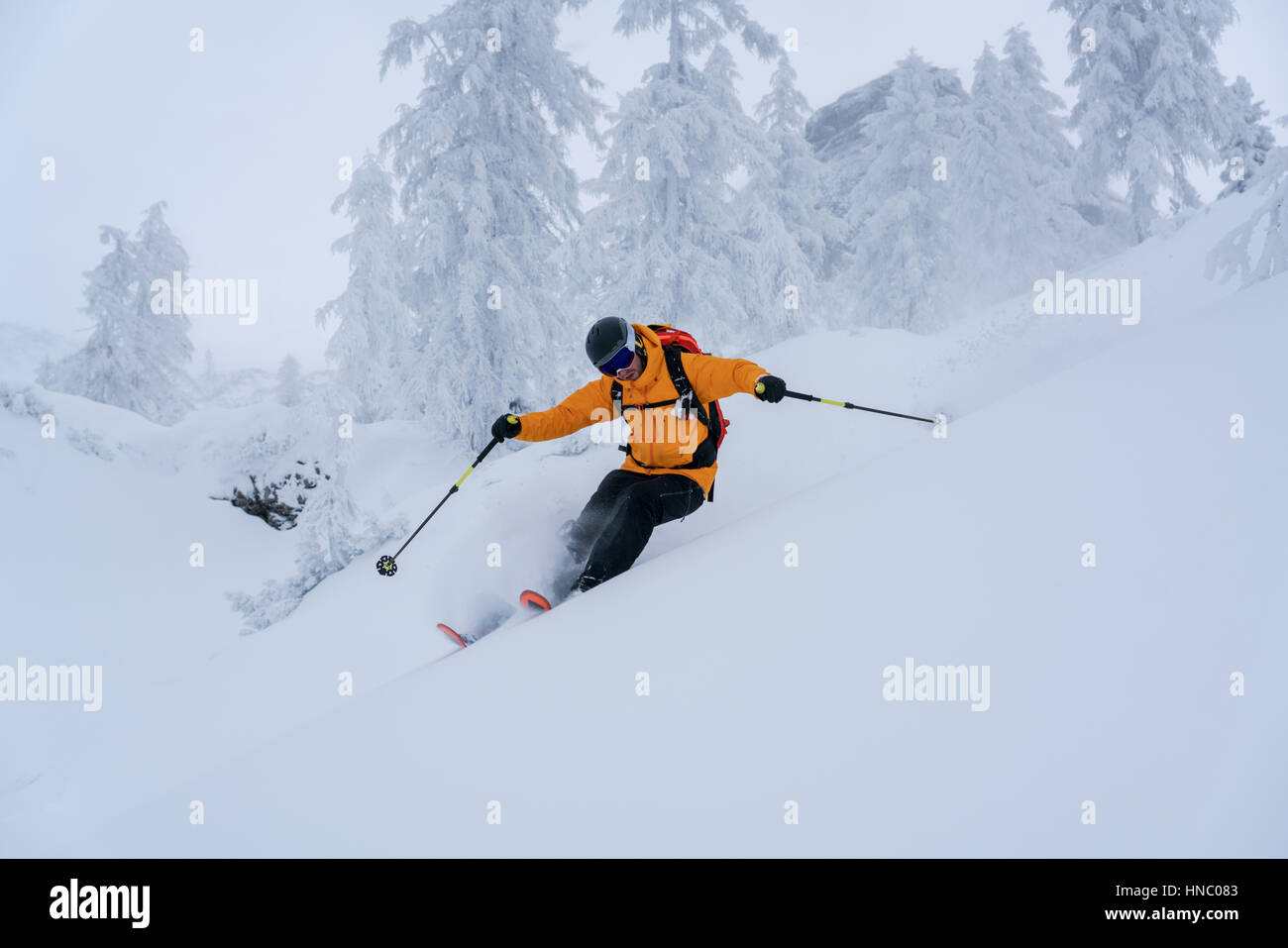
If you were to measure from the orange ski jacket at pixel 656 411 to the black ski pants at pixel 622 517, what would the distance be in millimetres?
132

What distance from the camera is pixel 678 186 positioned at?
13312mm

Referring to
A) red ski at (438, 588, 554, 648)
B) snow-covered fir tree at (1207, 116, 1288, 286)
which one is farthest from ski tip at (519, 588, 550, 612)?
snow-covered fir tree at (1207, 116, 1288, 286)

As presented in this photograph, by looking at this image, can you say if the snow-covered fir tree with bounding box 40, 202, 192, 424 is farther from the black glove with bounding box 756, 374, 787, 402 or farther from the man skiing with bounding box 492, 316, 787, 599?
the black glove with bounding box 756, 374, 787, 402

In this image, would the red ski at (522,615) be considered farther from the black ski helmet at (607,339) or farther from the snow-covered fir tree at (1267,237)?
the snow-covered fir tree at (1267,237)

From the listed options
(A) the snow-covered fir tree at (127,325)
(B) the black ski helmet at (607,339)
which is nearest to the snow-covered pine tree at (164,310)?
(A) the snow-covered fir tree at (127,325)

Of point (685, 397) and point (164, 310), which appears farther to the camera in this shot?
point (164, 310)

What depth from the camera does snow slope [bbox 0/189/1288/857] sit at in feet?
5.73

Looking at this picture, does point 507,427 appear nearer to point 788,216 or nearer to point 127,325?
point 788,216

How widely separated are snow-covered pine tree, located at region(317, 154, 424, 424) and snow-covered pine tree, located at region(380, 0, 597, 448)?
74cm

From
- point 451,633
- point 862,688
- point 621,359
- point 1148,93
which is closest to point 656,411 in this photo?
point 621,359

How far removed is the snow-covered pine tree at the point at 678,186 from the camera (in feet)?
42.2

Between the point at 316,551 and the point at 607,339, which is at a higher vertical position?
the point at 607,339

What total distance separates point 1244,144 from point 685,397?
2069 cm

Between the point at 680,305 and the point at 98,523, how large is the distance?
41.7 feet
